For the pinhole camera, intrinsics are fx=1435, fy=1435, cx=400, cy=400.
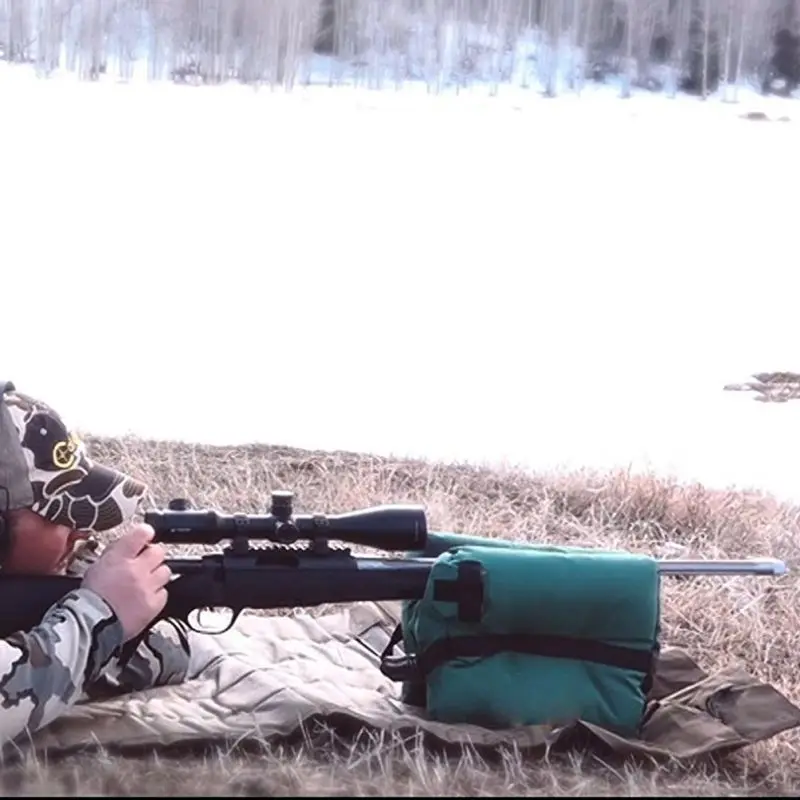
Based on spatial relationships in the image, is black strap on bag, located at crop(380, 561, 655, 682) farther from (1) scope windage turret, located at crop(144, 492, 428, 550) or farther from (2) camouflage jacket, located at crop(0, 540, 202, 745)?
(2) camouflage jacket, located at crop(0, 540, 202, 745)

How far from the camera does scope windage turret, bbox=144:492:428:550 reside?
105 inches

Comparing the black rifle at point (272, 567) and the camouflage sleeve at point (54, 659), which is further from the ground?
the black rifle at point (272, 567)

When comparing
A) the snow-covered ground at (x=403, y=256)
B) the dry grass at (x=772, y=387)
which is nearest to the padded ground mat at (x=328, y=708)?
the snow-covered ground at (x=403, y=256)

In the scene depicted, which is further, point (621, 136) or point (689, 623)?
point (621, 136)

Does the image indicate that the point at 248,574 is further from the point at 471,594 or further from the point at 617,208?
the point at 617,208

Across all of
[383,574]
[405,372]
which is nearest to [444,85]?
[405,372]

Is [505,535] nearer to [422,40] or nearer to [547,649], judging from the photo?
[547,649]

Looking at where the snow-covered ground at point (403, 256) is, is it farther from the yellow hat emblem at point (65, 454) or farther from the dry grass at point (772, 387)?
the yellow hat emblem at point (65, 454)

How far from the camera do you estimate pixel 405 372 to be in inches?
291

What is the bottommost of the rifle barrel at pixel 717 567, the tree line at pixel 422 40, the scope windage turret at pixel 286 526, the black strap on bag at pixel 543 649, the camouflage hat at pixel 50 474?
the black strap on bag at pixel 543 649

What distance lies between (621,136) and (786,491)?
2.38m

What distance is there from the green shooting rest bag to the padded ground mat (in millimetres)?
61

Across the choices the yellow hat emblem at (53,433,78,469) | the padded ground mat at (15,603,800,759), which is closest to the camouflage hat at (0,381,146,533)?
the yellow hat emblem at (53,433,78,469)

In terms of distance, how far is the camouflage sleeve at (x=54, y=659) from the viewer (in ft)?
8.19
